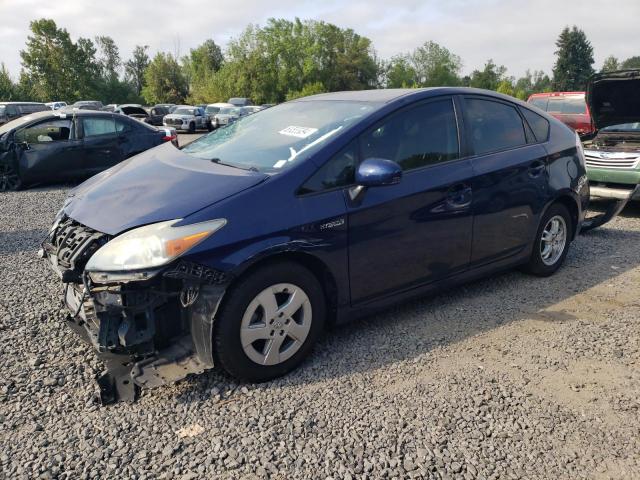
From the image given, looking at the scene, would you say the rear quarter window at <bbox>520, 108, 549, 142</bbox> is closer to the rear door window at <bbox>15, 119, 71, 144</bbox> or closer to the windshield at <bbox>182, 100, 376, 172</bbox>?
the windshield at <bbox>182, 100, 376, 172</bbox>

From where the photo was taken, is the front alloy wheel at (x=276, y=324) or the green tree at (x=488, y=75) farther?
the green tree at (x=488, y=75)

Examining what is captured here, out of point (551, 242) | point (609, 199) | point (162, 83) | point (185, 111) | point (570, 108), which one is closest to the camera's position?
point (551, 242)

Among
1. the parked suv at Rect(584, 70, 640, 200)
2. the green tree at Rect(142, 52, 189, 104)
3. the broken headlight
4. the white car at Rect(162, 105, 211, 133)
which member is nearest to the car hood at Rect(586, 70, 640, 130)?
the parked suv at Rect(584, 70, 640, 200)

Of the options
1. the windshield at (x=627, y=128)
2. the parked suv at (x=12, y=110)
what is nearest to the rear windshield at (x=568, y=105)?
the windshield at (x=627, y=128)

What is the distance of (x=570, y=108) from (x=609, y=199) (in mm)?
7923

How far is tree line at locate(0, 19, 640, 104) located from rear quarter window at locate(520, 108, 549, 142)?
141ft

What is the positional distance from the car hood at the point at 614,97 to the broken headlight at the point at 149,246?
6.06m

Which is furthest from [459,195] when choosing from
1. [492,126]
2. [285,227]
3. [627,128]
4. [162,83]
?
[162,83]

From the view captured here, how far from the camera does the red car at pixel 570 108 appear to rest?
1384 centimetres

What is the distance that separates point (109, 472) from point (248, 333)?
930 mm

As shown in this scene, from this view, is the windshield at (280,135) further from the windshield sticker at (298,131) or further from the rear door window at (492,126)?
the rear door window at (492,126)

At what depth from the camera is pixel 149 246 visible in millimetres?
2703

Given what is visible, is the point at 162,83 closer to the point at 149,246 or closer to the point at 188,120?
the point at 188,120

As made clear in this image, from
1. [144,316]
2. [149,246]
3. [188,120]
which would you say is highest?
[188,120]
